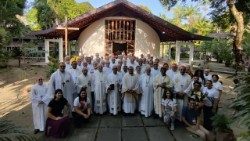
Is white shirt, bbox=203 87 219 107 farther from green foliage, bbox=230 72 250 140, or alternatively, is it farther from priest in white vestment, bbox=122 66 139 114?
green foliage, bbox=230 72 250 140

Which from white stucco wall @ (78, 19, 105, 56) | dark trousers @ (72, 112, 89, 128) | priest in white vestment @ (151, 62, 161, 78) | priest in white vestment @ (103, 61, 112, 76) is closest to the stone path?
dark trousers @ (72, 112, 89, 128)

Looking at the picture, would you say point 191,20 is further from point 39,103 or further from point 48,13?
point 39,103

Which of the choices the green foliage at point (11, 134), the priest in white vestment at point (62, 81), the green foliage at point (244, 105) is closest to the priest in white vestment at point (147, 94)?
the priest in white vestment at point (62, 81)

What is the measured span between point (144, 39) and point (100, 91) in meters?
10.7

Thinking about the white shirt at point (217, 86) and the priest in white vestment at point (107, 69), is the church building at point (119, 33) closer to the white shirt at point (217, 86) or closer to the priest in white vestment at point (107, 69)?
the priest in white vestment at point (107, 69)

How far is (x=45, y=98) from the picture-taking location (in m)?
9.62

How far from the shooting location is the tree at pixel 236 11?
1538cm

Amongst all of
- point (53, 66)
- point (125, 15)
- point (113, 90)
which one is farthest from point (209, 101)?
point (125, 15)

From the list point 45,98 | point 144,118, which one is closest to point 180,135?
point 144,118

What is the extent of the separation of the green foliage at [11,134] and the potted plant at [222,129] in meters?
4.58

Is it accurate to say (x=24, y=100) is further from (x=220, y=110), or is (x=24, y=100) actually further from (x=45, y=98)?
(x=220, y=110)

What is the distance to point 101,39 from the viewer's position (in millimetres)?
21438

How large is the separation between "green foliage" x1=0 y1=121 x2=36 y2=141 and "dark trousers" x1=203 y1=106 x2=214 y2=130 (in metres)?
5.82

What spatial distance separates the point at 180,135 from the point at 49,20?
4671cm
